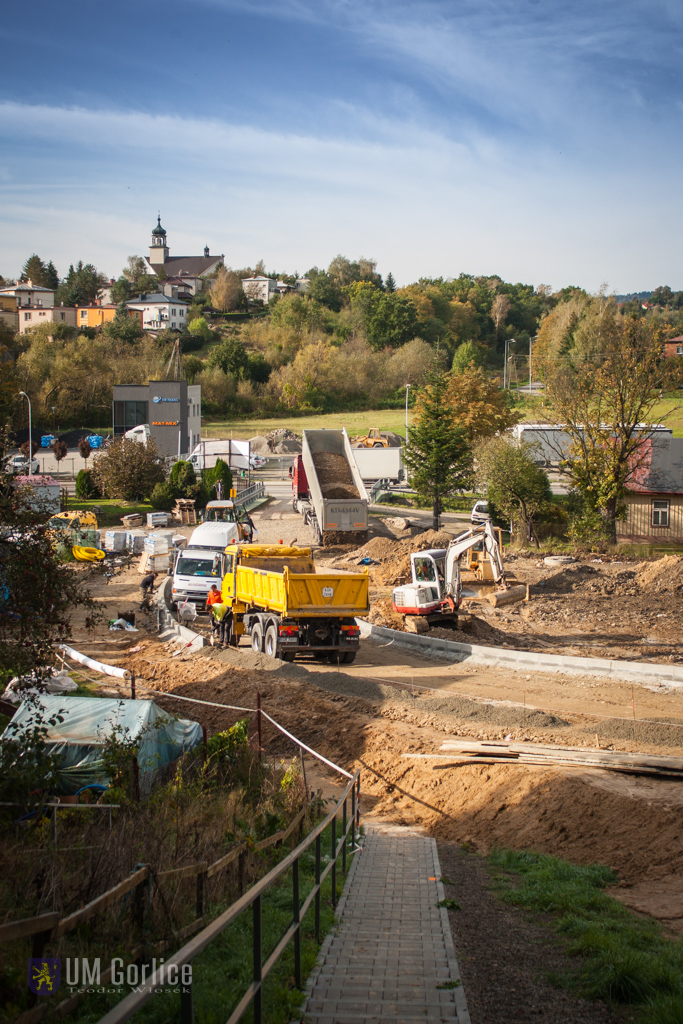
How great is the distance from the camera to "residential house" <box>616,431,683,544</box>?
137 ft

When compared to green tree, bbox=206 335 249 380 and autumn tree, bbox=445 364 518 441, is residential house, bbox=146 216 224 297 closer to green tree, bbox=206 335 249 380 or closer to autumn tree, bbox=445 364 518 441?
green tree, bbox=206 335 249 380

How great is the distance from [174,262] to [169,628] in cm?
16729

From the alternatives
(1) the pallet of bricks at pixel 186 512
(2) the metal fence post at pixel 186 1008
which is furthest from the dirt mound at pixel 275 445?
(2) the metal fence post at pixel 186 1008

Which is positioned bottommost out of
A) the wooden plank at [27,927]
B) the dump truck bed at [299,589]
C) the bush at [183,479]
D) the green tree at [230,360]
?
the dump truck bed at [299,589]

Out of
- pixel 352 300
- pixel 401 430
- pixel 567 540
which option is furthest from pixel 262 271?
pixel 567 540

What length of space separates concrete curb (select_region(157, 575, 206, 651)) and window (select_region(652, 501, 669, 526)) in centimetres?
2605

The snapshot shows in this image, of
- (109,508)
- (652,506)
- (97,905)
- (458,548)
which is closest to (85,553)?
(109,508)

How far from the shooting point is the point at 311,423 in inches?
3676

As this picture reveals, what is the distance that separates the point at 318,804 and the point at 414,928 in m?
3.82

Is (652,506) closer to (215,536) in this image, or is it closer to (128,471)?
(215,536)

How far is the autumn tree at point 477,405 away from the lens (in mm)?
→ 55969

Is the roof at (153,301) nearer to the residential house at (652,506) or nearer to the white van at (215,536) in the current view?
the residential house at (652,506)

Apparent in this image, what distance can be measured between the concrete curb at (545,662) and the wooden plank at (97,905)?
15.9 metres

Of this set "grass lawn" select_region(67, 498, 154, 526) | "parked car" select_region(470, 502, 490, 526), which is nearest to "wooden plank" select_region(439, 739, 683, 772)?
"parked car" select_region(470, 502, 490, 526)
